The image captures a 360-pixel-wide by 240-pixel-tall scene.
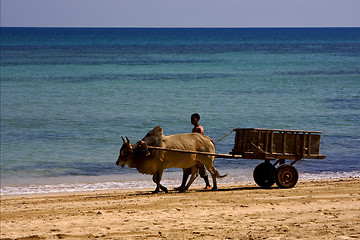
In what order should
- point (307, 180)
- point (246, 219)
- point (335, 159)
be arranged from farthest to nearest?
1. point (335, 159)
2. point (307, 180)
3. point (246, 219)

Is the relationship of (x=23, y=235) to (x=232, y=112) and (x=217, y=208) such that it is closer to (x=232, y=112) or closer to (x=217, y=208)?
(x=217, y=208)

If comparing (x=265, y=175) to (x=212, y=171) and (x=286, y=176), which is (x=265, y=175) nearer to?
(x=286, y=176)

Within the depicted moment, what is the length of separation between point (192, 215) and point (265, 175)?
371 centimetres

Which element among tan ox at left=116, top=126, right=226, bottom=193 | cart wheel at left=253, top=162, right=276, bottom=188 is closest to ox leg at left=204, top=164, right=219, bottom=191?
tan ox at left=116, top=126, right=226, bottom=193

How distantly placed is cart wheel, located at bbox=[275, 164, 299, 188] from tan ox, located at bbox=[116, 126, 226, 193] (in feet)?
5.22

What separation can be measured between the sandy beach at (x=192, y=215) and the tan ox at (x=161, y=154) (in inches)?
26.4

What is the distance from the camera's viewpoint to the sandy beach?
999 cm

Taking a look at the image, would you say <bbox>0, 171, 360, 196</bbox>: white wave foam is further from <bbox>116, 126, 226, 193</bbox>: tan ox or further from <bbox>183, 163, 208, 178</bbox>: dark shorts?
<bbox>116, 126, 226, 193</bbox>: tan ox

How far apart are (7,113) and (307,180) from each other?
1793 cm

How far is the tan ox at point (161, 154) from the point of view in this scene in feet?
43.3

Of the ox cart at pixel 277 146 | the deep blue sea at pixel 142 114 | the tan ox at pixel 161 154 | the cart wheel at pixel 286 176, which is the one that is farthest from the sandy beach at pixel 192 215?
the deep blue sea at pixel 142 114

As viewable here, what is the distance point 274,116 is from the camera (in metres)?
29.5

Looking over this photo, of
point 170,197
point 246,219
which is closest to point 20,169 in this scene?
point 170,197

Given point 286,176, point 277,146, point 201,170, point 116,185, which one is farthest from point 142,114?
point 277,146
